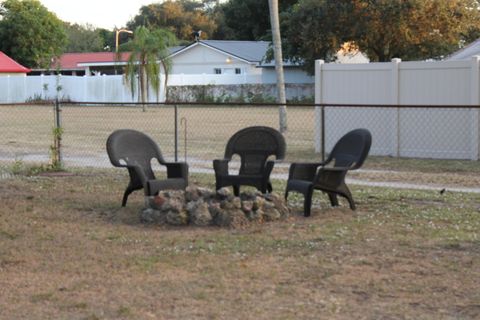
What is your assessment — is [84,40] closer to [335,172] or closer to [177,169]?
[177,169]

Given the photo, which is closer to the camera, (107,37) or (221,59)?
(221,59)

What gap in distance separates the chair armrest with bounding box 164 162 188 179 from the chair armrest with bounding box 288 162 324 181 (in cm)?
140

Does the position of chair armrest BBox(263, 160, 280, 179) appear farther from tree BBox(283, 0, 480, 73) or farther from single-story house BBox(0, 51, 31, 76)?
single-story house BBox(0, 51, 31, 76)

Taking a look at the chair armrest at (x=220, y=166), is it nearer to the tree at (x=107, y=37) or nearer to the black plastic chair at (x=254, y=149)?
the black plastic chair at (x=254, y=149)

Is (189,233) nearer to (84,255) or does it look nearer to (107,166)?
(84,255)

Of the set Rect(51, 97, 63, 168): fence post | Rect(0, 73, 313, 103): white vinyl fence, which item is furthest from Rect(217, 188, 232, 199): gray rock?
Rect(0, 73, 313, 103): white vinyl fence

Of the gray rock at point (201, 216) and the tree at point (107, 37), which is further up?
the tree at point (107, 37)

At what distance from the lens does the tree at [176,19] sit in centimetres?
8751

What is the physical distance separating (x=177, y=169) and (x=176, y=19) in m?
80.2

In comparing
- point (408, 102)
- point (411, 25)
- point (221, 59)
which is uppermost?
point (411, 25)

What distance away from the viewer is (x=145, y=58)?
4312 centimetres

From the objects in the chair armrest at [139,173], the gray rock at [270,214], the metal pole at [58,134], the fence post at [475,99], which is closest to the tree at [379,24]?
the fence post at [475,99]

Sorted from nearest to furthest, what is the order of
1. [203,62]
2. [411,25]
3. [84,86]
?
[411,25], [84,86], [203,62]

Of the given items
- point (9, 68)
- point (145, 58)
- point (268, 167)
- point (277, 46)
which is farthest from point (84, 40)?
point (268, 167)
